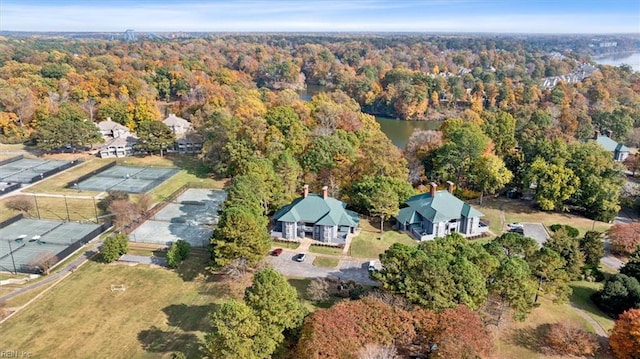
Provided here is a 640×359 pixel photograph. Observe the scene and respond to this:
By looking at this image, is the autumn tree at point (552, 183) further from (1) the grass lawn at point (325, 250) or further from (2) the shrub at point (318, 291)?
(2) the shrub at point (318, 291)

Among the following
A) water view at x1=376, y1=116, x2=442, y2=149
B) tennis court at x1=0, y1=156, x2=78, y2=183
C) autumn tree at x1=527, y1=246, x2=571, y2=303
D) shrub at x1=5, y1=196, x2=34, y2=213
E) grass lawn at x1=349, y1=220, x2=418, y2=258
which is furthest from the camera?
water view at x1=376, y1=116, x2=442, y2=149

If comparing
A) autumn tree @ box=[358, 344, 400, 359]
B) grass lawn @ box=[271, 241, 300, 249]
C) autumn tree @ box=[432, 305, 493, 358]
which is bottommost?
grass lawn @ box=[271, 241, 300, 249]

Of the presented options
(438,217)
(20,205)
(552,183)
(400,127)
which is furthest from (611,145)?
(20,205)

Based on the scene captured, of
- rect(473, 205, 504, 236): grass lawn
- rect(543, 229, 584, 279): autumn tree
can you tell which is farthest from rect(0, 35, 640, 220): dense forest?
rect(543, 229, 584, 279): autumn tree

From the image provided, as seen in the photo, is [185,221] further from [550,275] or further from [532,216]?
[532,216]

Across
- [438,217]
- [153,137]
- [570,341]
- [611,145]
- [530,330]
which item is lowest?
[530,330]

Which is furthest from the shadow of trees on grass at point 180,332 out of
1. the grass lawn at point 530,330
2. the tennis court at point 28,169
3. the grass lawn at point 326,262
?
the tennis court at point 28,169

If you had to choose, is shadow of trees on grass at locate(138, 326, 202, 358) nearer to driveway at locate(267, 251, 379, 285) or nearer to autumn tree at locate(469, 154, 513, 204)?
driveway at locate(267, 251, 379, 285)
